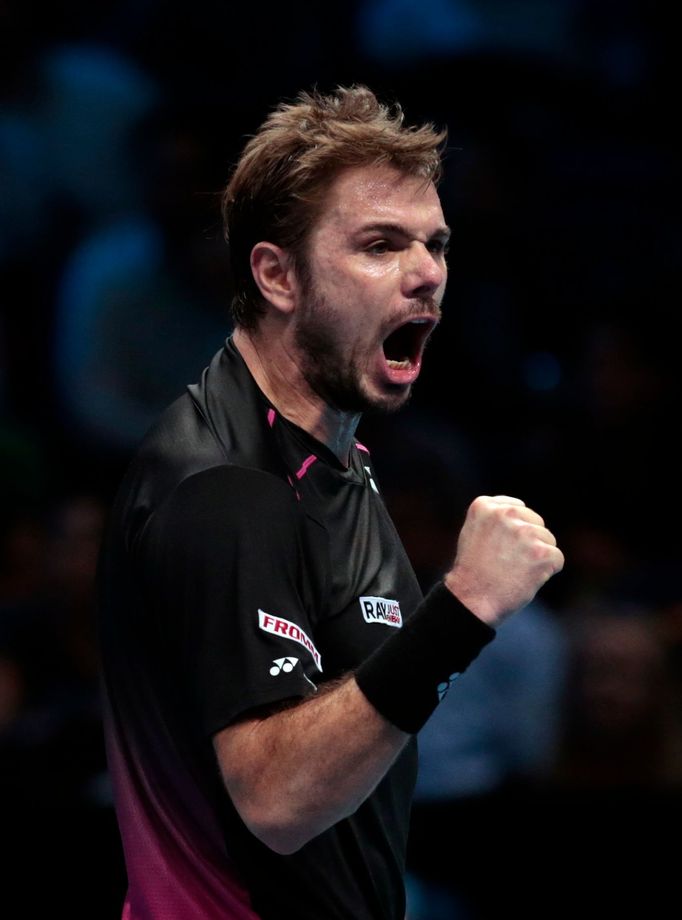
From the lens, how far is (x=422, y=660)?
204 cm

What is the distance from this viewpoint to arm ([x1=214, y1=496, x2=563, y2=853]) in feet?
6.54

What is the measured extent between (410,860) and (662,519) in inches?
61.4

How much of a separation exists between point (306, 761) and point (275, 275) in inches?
34.9

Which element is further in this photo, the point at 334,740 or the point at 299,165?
the point at 299,165

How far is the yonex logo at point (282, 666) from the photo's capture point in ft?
6.76

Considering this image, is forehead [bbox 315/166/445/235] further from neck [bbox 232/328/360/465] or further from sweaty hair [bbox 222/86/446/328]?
neck [bbox 232/328/360/465]

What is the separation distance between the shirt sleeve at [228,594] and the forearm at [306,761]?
4 centimetres

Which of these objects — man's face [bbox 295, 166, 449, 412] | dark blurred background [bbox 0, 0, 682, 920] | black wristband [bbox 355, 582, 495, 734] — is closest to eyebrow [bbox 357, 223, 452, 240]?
man's face [bbox 295, 166, 449, 412]

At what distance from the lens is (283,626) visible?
2.10 metres

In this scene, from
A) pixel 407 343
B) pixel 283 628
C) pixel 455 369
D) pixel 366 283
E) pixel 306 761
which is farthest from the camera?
pixel 455 369

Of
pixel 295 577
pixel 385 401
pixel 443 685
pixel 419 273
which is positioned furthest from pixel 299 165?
pixel 443 685

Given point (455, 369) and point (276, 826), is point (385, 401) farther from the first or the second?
point (455, 369)

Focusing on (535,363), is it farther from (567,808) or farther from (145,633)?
(145,633)

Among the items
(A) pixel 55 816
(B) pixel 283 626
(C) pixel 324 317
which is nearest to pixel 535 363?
(A) pixel 55 816
